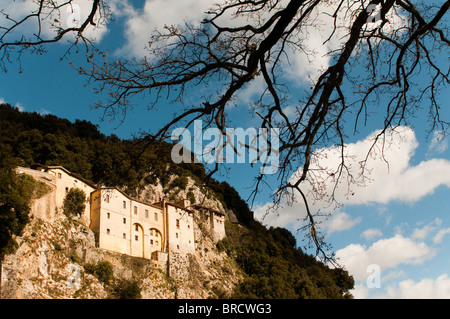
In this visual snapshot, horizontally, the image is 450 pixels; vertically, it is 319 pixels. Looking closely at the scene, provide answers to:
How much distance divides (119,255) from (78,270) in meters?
6.10

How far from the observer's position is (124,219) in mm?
41969

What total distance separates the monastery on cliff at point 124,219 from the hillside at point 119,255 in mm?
1662

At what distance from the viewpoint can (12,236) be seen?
28828mm

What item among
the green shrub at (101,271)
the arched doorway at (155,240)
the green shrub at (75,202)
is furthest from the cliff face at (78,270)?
the arched doorway at (155,240)

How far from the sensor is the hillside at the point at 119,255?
1114 inches

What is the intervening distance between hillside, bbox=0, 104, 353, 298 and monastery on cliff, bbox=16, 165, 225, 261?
166 centimetres

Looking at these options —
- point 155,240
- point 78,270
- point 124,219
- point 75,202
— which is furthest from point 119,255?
point 155,240

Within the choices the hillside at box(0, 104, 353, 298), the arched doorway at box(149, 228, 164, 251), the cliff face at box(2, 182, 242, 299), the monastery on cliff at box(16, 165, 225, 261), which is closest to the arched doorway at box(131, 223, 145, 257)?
the monastery on cliff at box(16, 165, 225, 261)

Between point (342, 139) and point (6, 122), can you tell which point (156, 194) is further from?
point (342, 139)

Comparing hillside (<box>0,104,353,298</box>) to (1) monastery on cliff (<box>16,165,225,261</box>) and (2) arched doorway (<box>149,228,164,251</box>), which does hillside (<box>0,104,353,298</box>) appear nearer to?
(1) monastery on cliff (<box>16,165,225,261</box>)

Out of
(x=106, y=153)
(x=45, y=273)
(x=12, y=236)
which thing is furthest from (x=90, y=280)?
(x=106, y=153)

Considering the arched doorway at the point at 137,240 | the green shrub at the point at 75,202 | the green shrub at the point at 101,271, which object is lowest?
the green shrub at the point at 101,271

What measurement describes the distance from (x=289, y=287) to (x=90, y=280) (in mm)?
29401

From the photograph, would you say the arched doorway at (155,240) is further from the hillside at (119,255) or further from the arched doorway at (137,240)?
the hillside at (119,255)
